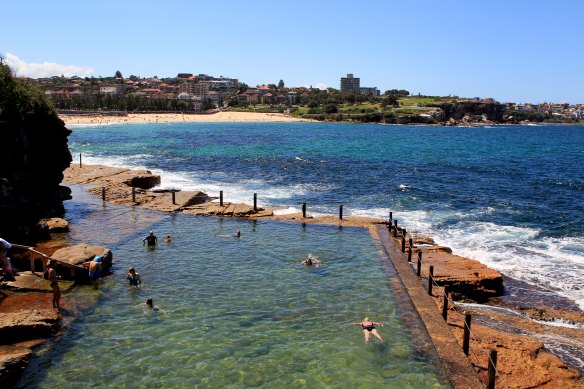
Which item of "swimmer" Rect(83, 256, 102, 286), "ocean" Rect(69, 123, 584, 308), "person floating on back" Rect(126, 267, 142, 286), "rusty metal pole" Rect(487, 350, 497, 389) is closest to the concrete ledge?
"rusty metal pole" Rect(487, 350, 497, 389)

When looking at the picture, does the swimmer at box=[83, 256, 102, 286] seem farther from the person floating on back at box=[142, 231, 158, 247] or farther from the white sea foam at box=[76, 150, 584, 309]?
the white sea foam at box=[76, 150, 584, 309]

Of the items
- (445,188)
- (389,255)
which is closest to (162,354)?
(389,255)

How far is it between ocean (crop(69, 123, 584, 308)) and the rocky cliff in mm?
15238

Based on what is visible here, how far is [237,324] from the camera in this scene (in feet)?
59.4

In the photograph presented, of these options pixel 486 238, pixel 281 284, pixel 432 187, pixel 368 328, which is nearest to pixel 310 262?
pixel 281 284

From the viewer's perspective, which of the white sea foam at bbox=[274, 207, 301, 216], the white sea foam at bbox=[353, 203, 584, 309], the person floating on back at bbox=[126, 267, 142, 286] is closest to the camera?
the person floating on back at bbox=[126, 267, 142, 286]

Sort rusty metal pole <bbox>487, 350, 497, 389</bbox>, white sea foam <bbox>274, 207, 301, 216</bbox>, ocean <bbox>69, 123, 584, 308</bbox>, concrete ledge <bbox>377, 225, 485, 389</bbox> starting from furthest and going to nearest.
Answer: white sea foam <bbox>274, 207, 301, 216</bbox>, ocean <bbox>69, 123, 584, 308</bbox>, concrete ledge <bbox>377, 225, 485, 389</bbox>, rusty metal pole <bbox>487, 350, 497, 389</bbox>

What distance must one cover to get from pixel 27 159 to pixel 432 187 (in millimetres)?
38920

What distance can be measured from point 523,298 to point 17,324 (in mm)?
20873

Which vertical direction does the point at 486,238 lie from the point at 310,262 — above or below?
below

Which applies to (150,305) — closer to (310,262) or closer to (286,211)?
(310,262)

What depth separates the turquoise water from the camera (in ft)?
48.7

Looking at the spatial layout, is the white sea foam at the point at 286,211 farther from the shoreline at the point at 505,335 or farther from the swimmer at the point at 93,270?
the swimmer at the point at 93,270

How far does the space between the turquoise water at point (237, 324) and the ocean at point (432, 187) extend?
9.91 meters
